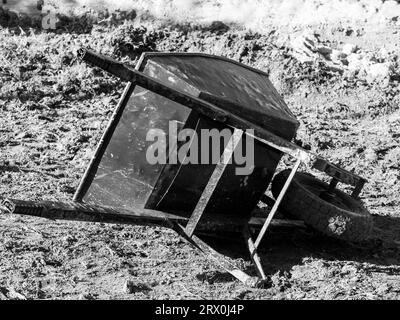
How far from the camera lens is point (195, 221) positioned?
563cm

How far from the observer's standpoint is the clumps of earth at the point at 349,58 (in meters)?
10.2

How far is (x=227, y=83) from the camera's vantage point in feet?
20.0

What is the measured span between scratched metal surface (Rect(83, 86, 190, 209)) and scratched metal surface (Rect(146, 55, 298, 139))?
0.20 metres

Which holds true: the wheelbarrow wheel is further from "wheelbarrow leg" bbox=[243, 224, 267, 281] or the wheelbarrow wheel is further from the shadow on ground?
"wheelbarrow leg" bbox=[243, 224, 267, 281]

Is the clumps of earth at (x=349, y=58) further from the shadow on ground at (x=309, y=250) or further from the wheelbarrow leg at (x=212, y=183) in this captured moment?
the wheelbarrow leg at (x=212, y=183)

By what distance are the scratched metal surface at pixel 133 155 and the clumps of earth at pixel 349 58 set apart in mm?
5089

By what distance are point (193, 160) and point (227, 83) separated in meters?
0.78

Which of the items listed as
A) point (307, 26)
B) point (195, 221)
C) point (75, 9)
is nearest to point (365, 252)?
point (195, 221)

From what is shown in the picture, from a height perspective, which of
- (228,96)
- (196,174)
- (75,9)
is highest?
(228,96)

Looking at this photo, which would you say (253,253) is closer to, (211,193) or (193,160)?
(211,193)

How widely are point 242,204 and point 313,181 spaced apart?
3.61 feet

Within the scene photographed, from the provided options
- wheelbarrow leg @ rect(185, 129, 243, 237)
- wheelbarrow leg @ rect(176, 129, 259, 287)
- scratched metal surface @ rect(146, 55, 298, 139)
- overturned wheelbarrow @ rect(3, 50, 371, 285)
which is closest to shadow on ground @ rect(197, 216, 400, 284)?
overturned wheelbarrow @ rect(3, 50, 371, 285)

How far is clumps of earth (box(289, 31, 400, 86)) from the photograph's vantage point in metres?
10.2

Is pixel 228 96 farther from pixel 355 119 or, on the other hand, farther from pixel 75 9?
pixel 75 9
